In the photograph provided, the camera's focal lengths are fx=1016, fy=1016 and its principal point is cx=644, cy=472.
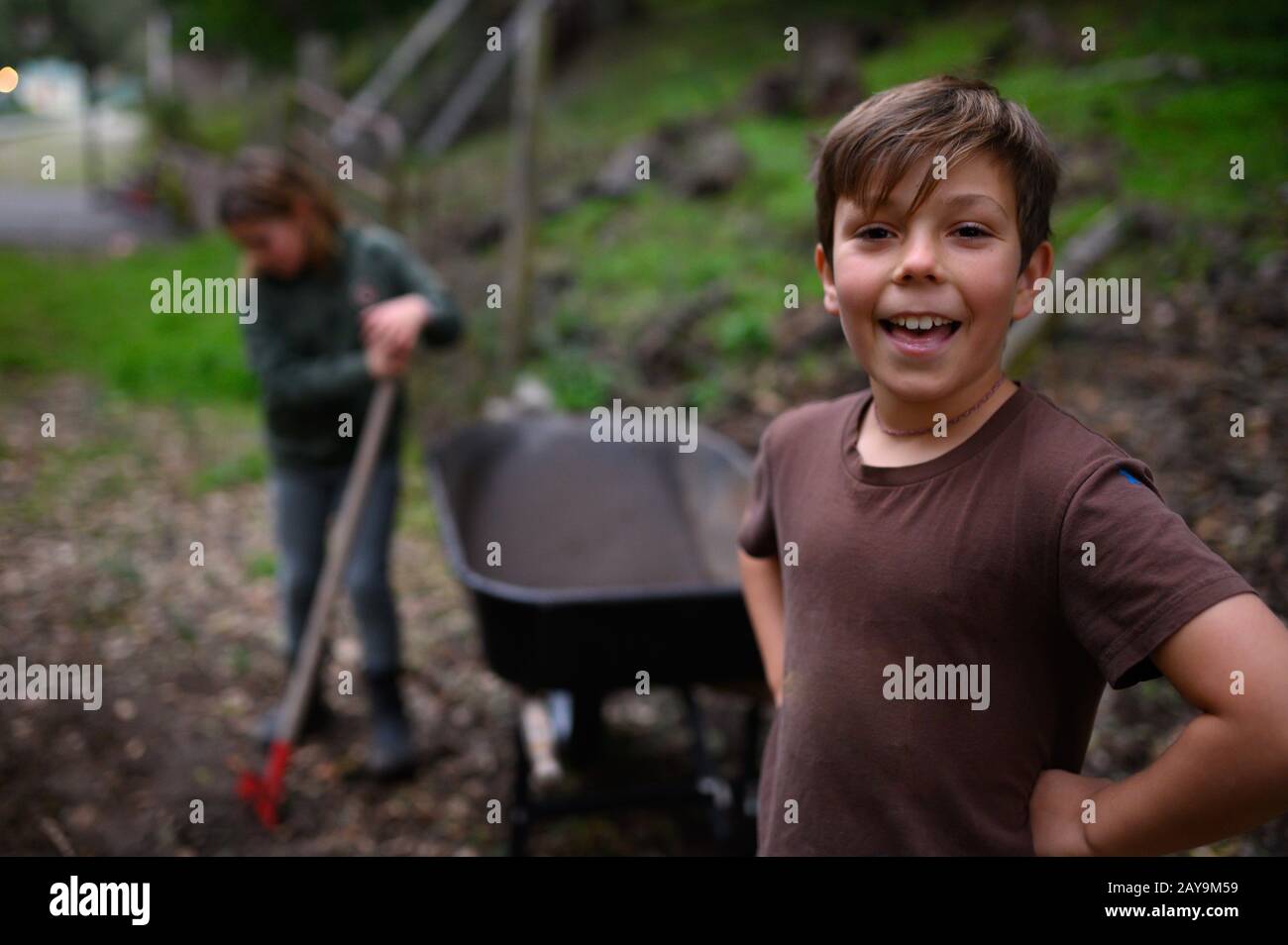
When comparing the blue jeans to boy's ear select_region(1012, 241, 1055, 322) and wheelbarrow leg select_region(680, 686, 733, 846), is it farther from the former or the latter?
boy's ear select_region(1012, 241, 1055, 322)

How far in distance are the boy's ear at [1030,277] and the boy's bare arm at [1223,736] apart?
50cm

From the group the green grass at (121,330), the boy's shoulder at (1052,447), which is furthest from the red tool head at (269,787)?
the green grass at (121,330)

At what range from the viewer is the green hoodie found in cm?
330

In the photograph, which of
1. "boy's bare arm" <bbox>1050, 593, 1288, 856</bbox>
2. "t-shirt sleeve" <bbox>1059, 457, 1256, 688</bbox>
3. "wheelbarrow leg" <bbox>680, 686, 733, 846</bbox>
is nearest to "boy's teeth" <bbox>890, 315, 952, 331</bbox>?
"t-shirt sleeve" <bbox>1059, 457, 1256, 688</bbox>

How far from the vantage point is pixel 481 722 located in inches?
158

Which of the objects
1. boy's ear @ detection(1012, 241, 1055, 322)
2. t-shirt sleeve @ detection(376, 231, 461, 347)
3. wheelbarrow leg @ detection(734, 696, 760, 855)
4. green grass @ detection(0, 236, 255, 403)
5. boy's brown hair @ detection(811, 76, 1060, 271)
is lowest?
wheelbarrow leg @ detection(734, 696, 760, 855)

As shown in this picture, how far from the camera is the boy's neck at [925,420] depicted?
1385mm

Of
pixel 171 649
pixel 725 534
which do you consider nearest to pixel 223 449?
pixel 171 649

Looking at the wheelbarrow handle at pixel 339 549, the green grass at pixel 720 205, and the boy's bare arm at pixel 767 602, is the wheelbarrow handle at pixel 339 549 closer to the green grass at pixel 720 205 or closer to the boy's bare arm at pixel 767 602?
the boy's bare arm at pixel 767 602

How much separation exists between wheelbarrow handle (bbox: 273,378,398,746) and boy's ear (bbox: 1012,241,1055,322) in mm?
2318

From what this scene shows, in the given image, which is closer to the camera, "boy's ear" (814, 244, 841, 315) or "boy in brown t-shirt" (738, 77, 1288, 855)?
"boy in brown t-shirt" (738, 77, 1288, 855)
